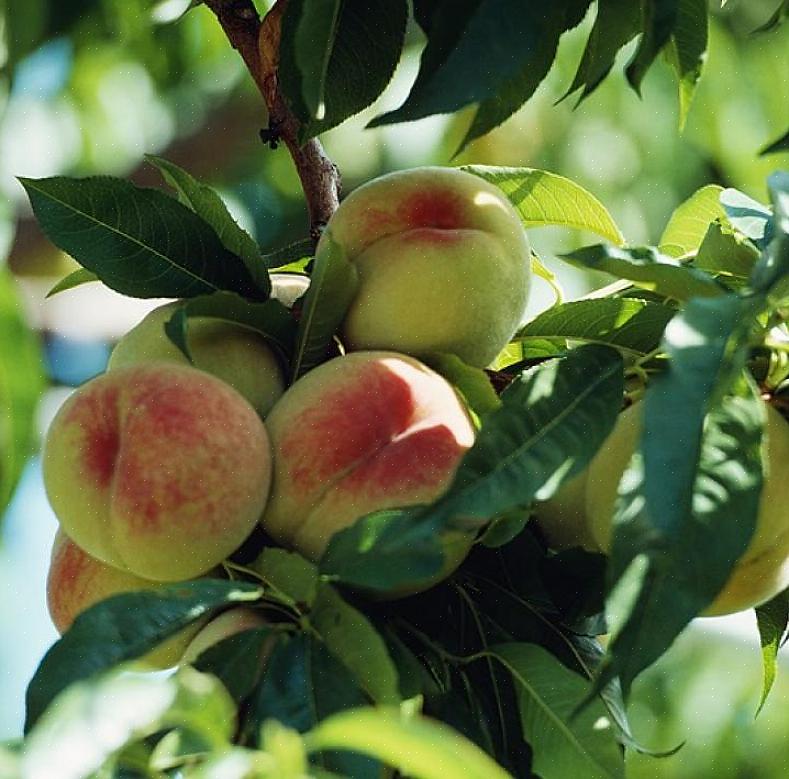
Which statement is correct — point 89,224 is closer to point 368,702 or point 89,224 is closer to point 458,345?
point 458,345

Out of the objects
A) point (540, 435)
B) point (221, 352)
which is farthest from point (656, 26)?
point (221, 352)

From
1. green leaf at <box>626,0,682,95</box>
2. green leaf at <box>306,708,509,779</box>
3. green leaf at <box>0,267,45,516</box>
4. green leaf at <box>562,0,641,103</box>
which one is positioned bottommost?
green leaf at <box>306,708,509,779</box>

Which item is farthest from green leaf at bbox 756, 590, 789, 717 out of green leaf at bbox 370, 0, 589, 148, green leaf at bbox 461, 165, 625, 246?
green leaf at bbox 370, 0, 589, 148

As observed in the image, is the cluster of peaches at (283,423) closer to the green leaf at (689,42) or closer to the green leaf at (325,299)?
the green leaf at (325,299)

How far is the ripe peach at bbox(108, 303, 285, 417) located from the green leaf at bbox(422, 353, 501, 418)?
0.37ft

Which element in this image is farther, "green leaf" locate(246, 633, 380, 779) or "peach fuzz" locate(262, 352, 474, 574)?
"peach fuzz" locate(262, 352, 474, 574)

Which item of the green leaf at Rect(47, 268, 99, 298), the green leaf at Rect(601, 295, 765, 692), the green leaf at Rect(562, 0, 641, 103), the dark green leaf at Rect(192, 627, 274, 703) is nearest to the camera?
the green leaf at Rect(601, 295, 765, 692)

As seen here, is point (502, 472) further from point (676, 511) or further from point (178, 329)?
point (178, 329)

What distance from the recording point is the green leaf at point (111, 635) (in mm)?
697

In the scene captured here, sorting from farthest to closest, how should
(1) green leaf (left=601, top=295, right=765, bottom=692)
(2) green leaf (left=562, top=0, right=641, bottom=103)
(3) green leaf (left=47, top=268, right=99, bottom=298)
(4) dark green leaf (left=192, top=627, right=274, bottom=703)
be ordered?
(3) green leaf (left=47, top=268, right=99, bottom=298), (2) green leaf (left=562, top=0, right=641, bottom=103), (4) dark green leaf (left=192, top=627, right=274, bottom=703), (1) green leaf (left=601, top=295, right=765, bottom=692)

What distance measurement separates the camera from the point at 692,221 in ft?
3.61

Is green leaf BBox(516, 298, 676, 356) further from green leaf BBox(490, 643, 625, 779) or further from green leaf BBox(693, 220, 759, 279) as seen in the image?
green leaf BBox(490, 643, 625, 779)

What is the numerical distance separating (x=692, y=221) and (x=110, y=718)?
0.70m

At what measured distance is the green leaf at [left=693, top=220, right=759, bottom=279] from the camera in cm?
94
